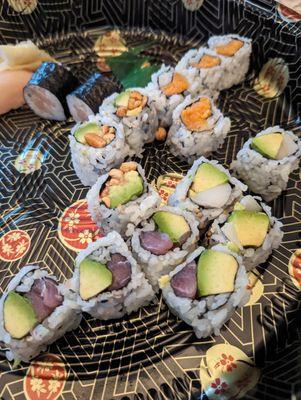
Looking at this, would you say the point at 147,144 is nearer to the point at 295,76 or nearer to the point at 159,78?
the point at 159,78

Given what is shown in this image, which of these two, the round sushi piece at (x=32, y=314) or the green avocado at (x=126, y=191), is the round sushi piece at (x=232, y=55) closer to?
the green avocado at (x=126, y=191)

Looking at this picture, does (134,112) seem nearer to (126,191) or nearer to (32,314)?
(126,191)

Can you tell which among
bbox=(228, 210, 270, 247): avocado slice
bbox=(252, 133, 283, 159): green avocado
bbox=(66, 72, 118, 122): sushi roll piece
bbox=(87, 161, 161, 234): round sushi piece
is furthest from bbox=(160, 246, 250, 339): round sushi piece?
bbox=(66, 72, 118, 122): sushi roll piece

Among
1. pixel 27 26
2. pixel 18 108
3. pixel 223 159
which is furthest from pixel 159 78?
pixel 27 26

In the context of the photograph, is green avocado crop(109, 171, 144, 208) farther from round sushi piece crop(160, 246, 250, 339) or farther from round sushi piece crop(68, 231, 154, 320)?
round sushi piece crop(160, 246, 250, 339)

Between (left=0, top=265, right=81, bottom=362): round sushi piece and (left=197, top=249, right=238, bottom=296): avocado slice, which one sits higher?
(left=197, top=249, right=238, bottom=296): avocado slice

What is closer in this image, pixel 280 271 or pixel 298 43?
pixel 280 271
